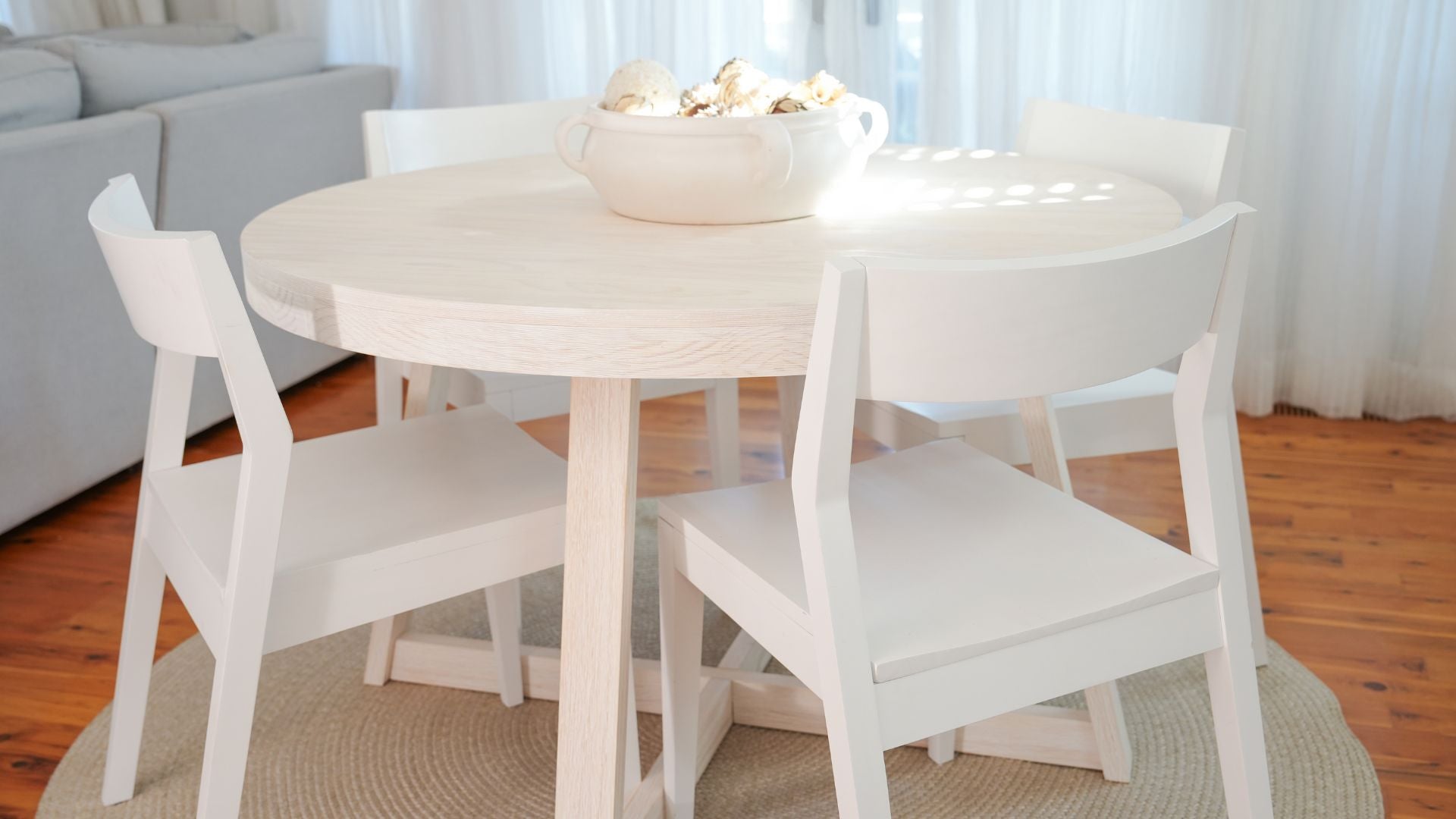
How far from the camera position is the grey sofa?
224cm

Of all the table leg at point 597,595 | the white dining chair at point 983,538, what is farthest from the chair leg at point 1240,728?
the table leg at point 597,595

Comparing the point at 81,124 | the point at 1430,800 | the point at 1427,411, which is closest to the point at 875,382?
the point at 1430,800

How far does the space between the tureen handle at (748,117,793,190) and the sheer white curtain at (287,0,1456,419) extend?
184cm

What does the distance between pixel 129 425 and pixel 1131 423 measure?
1952mm

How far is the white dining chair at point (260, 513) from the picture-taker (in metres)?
1.12

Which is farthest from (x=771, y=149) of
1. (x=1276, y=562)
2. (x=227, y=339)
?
(x=1276, y=562)

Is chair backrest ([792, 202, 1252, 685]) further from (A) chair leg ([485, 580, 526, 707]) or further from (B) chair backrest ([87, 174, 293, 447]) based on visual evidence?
(A) chair leg ([485, 580, 526, 707])

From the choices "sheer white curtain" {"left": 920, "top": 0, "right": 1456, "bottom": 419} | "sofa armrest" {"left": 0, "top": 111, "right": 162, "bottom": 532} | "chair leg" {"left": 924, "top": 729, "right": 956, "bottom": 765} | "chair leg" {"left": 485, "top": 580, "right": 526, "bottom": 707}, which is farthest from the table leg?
"sheer white curtain" {"left": 920, "top": 0, "right": 1456, "bottom": 419}

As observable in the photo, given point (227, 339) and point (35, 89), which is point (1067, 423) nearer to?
point (227, 339)

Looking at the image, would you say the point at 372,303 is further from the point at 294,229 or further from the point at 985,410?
the point at 985,410

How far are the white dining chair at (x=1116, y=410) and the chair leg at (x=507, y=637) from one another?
50 centimetres

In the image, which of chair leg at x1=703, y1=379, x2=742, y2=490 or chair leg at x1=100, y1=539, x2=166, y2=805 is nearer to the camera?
chair leg at x1=100, y1=539, x2=166, y2=805

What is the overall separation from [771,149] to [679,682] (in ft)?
1.89

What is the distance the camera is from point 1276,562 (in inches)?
86.9
